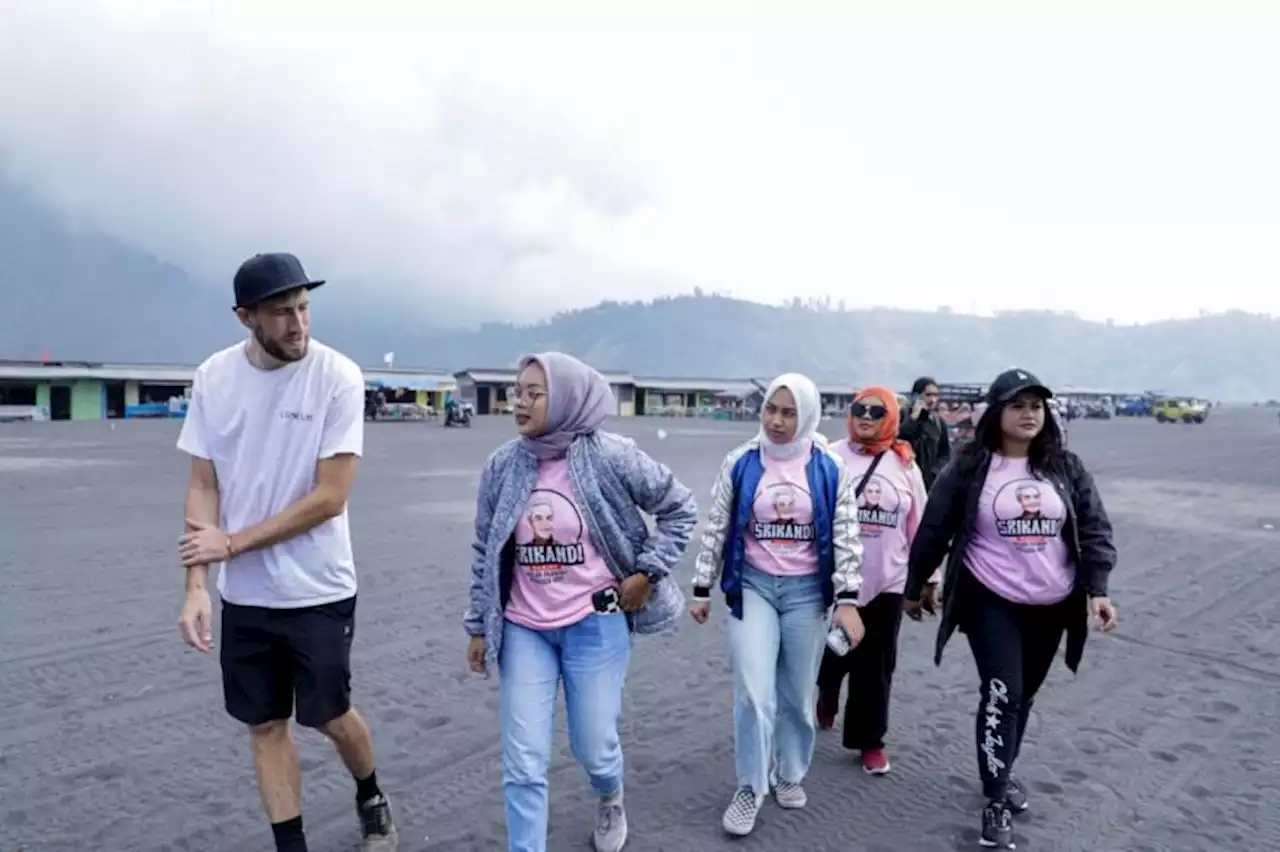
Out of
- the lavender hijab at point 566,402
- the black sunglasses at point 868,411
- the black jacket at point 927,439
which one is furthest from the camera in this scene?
the black jacket at point 927,439

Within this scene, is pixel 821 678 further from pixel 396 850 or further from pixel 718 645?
pixel 396 850

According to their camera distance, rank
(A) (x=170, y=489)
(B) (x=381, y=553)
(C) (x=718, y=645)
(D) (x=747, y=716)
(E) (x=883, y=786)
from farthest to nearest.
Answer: (A) (x=170, y=489)
(B) (x=381, y=553)
(C) (x=718, y=645)
(E) (x=883, y=786)
(D) (x=747, y=716)

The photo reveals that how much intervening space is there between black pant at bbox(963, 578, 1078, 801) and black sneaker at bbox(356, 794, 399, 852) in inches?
89.6

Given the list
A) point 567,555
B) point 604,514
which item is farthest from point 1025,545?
point 567,555

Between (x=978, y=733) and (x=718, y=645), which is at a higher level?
(x=978, y=733)

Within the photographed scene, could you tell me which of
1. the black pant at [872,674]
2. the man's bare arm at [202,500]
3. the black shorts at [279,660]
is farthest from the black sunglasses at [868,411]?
the man's bare arm at [202,500]

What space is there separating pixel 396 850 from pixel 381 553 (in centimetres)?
599

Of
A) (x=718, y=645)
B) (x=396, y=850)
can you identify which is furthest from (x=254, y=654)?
(x=718, y=645)

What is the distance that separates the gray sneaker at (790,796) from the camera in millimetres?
3504

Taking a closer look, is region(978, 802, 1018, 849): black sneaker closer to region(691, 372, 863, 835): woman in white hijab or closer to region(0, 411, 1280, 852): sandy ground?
region(0, 411, 1280, 852): sandy ground

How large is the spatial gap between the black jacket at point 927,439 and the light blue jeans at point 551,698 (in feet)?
13.3

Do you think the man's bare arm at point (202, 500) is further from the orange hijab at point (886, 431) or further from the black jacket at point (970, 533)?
the orange hijab at point (886, 431)

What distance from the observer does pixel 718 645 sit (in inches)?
230

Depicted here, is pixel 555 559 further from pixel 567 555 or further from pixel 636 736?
pixel 636 736
